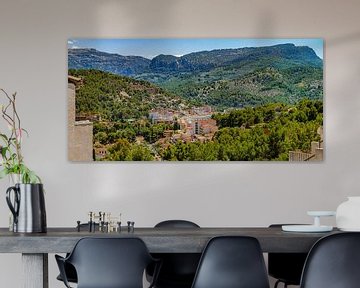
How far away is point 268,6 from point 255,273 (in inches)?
111

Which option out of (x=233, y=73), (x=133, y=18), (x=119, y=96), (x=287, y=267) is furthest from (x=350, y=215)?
(x=133, y=18)

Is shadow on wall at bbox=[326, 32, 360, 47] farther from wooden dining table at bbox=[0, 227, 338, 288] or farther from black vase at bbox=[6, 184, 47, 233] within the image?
black vase at bbox=[6, 184, 47, 233]

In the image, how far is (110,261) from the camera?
12.1 feet

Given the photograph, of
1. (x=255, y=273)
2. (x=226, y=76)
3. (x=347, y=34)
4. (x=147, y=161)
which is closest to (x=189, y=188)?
(x=147, y=161)

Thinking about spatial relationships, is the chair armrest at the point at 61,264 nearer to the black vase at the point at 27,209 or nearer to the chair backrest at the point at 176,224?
the black vase at the point at 27,209

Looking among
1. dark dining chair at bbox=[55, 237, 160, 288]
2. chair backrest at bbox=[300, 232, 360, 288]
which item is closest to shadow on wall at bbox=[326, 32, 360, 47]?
chair backrest at bbox=[300, 232, 360, 288]

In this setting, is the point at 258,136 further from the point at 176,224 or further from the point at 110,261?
the point at 110,261

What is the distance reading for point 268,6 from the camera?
5.96m

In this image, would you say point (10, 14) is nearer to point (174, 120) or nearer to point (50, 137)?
point (50, 137)

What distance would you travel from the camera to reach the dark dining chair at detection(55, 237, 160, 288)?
12.1 ft

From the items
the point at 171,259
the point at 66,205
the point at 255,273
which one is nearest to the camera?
the point at 255,273

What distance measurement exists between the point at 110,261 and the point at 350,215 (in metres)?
1.30

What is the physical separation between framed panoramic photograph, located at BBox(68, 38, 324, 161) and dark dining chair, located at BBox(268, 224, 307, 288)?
3.94 ft

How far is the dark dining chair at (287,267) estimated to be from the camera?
4.78 m
